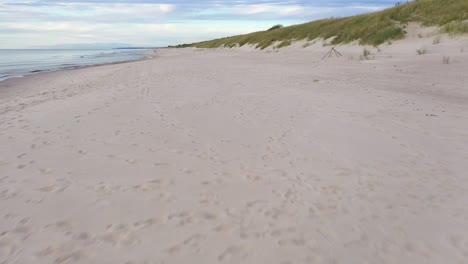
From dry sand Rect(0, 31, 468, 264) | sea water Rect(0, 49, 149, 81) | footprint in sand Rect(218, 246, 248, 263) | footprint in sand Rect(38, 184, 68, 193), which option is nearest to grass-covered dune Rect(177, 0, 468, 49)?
dry sand Rect(0, 31, 468, 264)

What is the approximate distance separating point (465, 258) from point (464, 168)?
2057 millimetres

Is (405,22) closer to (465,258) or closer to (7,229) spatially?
(465,258)

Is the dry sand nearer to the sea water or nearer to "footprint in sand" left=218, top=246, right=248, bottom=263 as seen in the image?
"footprint in sand" left=218, top=246, right=248, bottom=263

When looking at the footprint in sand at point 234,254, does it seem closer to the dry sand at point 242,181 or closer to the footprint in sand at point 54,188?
the dry sand at point 242,181

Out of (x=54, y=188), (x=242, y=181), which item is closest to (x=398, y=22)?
(x=242, y=181)

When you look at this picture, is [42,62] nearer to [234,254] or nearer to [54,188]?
[54,188]

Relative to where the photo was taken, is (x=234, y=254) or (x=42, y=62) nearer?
(x=234, y=254)

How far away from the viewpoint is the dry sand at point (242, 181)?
290 centimetres

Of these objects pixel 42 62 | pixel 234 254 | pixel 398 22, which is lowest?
pixel 234 254

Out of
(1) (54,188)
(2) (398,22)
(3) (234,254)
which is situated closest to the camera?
(3) (234,254)

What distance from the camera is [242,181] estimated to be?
4.15 meters

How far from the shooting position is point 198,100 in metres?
8.83

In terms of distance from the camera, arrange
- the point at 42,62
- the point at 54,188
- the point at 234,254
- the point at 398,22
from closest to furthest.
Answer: the point at 234,254
the point at 54,188
the point at 398,22
the point at 42,62

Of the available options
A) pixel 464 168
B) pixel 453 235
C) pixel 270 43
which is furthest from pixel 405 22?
pixel 453 235
